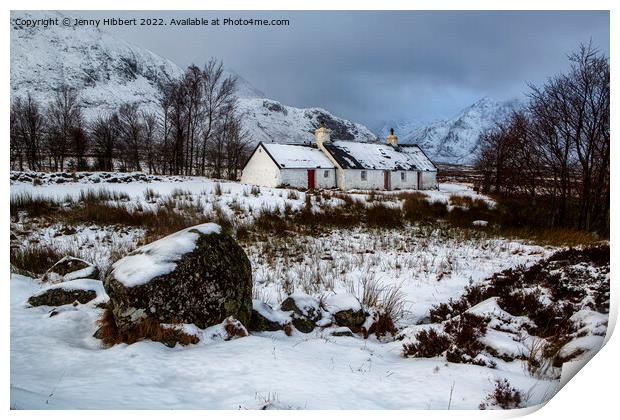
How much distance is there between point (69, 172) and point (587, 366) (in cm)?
1399

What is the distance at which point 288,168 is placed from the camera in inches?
1033

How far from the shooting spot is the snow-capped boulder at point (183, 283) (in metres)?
3.44

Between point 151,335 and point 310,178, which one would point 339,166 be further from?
point 151,335

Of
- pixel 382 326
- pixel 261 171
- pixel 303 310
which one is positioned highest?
pixel 261 171

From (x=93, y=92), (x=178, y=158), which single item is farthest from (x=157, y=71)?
(x=178, y=158)

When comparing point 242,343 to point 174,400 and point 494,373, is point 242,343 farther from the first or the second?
point 494,373

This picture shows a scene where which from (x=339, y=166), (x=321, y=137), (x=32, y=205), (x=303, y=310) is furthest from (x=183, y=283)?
(x=321, y=137)

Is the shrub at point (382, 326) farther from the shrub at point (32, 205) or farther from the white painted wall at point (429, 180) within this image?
the white painted wall at point (429, 180)

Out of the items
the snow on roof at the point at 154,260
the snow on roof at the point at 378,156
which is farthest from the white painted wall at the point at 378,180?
the snow on roof at the point at 154,260

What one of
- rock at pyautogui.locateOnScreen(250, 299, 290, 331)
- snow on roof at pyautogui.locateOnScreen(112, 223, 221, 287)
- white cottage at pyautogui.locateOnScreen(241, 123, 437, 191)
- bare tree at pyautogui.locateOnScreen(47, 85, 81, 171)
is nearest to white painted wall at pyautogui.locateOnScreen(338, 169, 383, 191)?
white cottage at pyautogui.locateOnScreen(241, 123, 437, 191)

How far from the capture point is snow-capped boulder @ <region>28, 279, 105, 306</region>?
439 centimetres

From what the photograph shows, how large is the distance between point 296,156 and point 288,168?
212cm

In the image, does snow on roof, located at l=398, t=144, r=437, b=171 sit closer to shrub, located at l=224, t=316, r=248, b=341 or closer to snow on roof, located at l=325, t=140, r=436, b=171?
snow on roof, located at l=325, t=140, r=436, b=171

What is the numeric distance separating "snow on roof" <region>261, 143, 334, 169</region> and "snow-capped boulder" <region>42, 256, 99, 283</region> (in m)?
20.8
